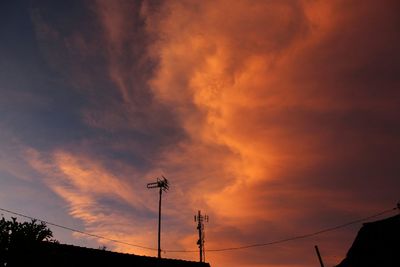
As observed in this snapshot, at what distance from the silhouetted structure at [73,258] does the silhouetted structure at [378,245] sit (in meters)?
15.0

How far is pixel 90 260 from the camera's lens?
23.3m

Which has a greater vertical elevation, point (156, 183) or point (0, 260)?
point (156, 183)

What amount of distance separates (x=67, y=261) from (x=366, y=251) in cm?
2156

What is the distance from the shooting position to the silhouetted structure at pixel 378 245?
68.8 ft

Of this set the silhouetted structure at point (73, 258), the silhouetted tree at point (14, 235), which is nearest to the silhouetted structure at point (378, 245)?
the silhouetted structure at point (73, 258)

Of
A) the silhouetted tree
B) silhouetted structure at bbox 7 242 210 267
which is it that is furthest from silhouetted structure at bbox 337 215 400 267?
the silhouetted tree

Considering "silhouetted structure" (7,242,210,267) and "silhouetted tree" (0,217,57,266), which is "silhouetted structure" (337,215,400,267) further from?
"silhouetted tree" (0,217,57,266)

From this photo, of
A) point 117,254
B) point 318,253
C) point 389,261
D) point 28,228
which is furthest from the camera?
point 28,228

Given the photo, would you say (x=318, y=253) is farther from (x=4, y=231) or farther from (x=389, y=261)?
(x=4, y=231)

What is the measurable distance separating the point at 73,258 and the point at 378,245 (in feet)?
71.0

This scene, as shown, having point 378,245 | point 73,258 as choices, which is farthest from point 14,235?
point 378,245

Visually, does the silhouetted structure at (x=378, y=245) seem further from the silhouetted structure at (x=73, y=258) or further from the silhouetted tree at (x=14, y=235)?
A: the silhouetted tree at (x=14, y=235)

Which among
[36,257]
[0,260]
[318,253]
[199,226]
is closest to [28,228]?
[0,260]

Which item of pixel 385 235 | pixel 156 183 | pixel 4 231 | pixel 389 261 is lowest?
pixel 389 261
